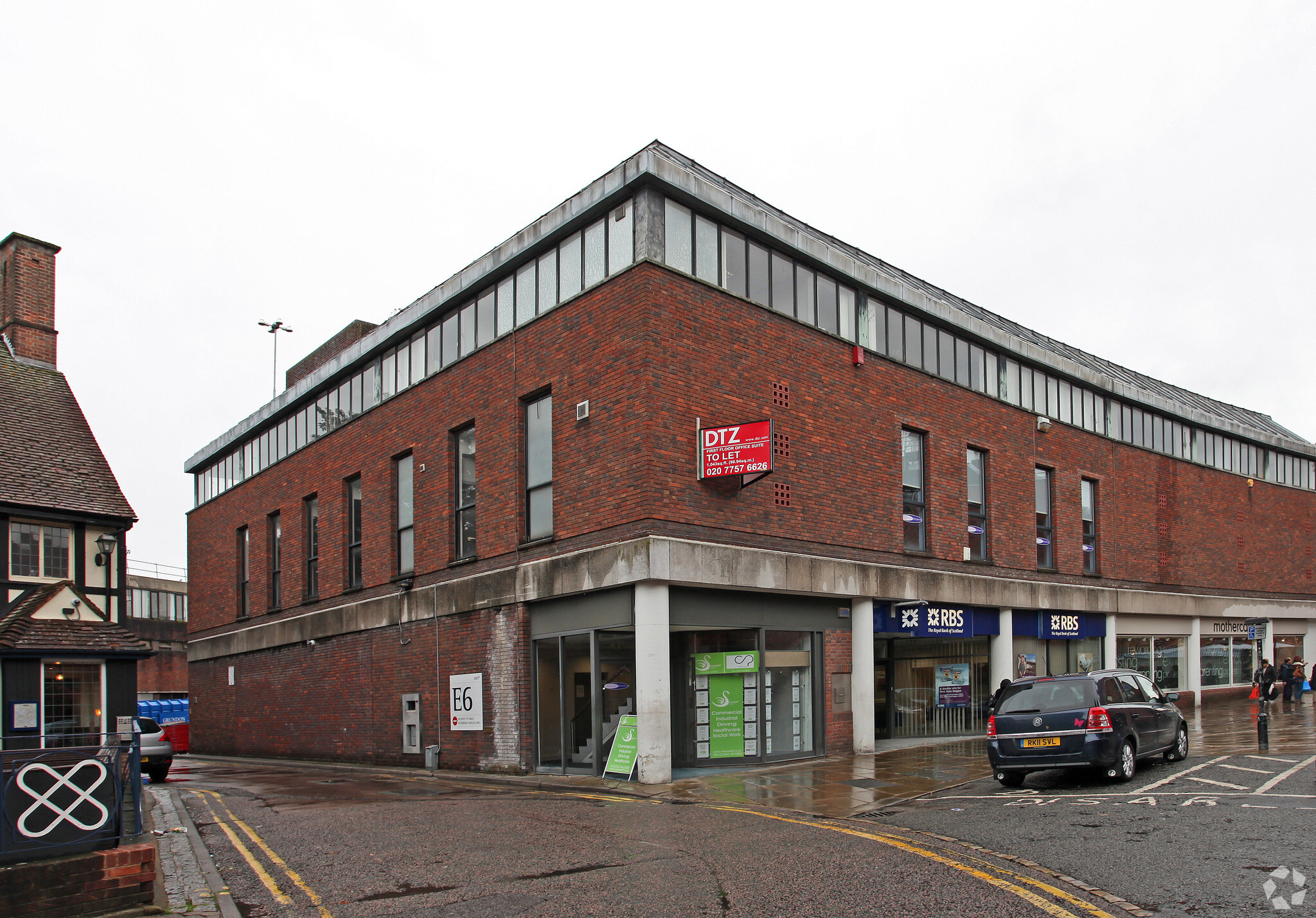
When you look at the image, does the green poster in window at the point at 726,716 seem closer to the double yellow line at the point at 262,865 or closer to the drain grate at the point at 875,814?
the drain grate at the point at 875,814

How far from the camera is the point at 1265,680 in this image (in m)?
21.7

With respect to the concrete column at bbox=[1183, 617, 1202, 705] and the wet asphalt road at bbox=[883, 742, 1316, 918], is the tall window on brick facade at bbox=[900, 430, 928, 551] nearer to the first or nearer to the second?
the wet asphalt road at bbox=[883, 742, 1316, 918]

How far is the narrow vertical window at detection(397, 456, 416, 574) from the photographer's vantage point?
24938 millimetres

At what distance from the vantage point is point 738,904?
7.92 m

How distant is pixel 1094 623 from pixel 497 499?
17837mm

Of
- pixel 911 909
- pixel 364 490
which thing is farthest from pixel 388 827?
pixel 364 490

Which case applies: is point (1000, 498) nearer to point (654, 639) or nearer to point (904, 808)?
point (654, 639)

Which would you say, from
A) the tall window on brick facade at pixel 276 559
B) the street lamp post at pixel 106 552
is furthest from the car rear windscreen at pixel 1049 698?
the tall window on brick facade at pixel 276 559

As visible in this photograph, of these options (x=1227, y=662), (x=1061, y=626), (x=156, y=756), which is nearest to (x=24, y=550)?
(x=156, y=756)

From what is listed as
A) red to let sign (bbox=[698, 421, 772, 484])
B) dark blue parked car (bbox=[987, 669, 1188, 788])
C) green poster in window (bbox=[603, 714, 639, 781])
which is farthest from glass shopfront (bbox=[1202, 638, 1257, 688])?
green poster in window (bbox=[603, 714, 639, 781])

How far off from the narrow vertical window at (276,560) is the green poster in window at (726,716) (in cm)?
1755

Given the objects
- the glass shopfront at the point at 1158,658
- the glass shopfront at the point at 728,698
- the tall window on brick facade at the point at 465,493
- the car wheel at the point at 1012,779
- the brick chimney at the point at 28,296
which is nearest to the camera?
the car wheel at the point at 1012,779

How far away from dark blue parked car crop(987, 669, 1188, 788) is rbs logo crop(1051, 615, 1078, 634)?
1249cm

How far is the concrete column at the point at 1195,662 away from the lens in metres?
33.7
